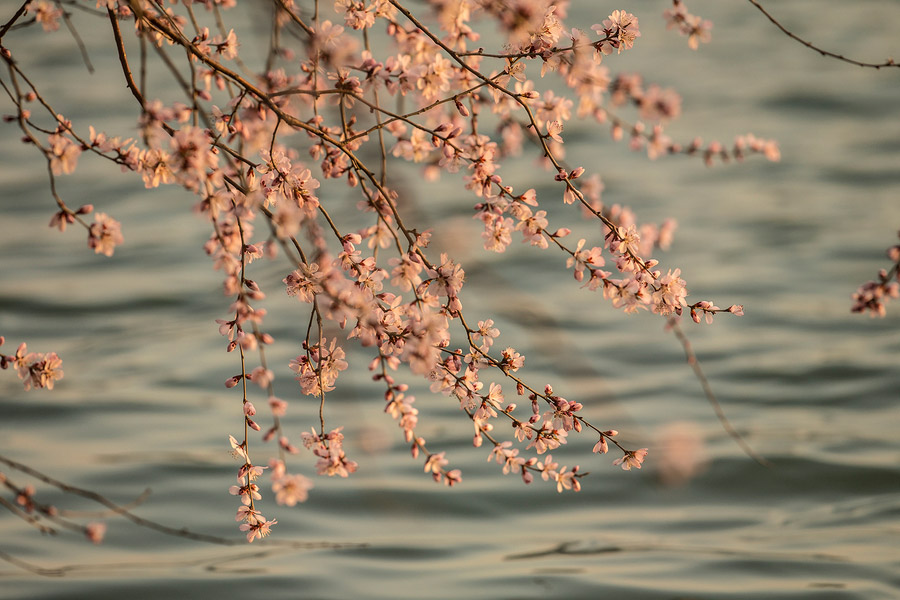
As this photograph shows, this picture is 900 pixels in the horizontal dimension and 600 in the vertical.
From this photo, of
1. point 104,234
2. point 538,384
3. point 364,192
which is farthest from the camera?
point 538,384

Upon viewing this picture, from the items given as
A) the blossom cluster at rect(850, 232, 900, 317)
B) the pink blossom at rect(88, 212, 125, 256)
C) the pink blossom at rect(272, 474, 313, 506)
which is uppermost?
the pink blossom at rect(88, 212, 125, 256)

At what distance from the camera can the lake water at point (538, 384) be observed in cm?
210

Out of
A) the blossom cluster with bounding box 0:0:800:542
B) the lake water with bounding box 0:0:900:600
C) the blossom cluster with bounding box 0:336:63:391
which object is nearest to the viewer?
the blossom cluster with bounding box 0:0:800:542

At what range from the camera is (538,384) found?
9.82 feet

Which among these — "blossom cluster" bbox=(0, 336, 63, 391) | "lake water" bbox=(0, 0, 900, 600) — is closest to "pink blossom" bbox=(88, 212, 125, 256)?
"blossom cluster" bbox=(0, 336, 63, 391)

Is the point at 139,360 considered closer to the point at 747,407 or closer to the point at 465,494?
the point at 465,494

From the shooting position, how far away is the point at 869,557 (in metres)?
2.14

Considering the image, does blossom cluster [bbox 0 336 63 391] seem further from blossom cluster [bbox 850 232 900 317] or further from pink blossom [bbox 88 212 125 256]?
blossom cluster [bbox 850 232 900 317]

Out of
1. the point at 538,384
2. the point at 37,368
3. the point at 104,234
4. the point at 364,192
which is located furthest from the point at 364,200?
the point at 538,384

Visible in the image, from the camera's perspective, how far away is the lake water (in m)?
2.10

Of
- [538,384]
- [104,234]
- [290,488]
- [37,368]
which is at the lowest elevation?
[290,488]

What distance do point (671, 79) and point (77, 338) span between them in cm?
374

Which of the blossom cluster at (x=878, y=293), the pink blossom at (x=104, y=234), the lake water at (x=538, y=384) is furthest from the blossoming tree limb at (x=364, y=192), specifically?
the blossom cluster at (x=878, y=293)

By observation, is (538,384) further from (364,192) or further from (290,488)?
(290,488)
